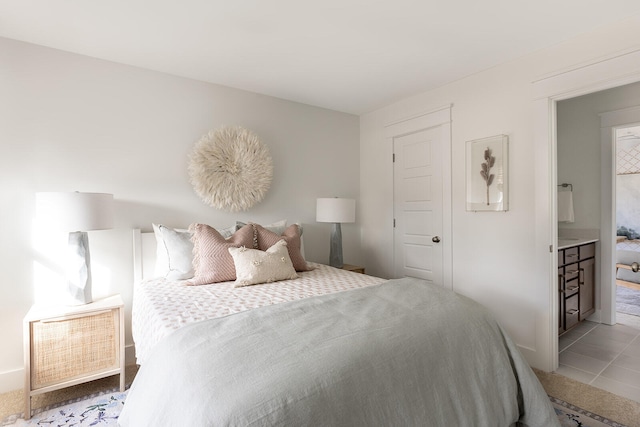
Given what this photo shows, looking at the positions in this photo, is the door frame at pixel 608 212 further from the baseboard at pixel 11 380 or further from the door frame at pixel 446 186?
the baseboard at pixel 11 380

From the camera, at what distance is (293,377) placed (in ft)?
3.61

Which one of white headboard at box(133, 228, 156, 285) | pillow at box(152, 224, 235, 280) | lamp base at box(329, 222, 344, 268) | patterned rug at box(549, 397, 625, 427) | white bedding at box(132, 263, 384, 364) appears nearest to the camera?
white bedding at box(132, 263, 384, 364)

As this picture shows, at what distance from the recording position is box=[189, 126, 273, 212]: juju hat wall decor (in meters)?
2.98

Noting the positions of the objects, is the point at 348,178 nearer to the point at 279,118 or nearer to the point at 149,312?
the point at 279,118

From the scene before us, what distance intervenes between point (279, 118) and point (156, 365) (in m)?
2.78

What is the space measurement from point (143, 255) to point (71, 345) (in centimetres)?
76

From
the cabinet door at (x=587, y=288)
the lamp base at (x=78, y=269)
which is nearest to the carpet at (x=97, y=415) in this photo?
the lamp base at (x=78, y=269)

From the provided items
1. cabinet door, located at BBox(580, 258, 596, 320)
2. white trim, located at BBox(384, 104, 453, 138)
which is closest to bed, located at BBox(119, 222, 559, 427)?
white trim, located at BBox(384, 104, 453, 138)

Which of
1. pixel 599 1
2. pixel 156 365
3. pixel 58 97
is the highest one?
pixel 599 1

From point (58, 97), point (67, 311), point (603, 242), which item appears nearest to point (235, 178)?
point (58, 97)

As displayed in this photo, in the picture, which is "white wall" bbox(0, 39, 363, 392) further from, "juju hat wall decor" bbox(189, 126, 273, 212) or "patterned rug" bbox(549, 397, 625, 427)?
"patterned rug" bbox(549, 397, 625, 427)

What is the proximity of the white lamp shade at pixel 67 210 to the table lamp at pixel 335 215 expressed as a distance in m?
2.03

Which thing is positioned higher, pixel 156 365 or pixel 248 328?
pixel 248 328

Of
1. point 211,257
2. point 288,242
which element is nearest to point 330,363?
point 211,257
